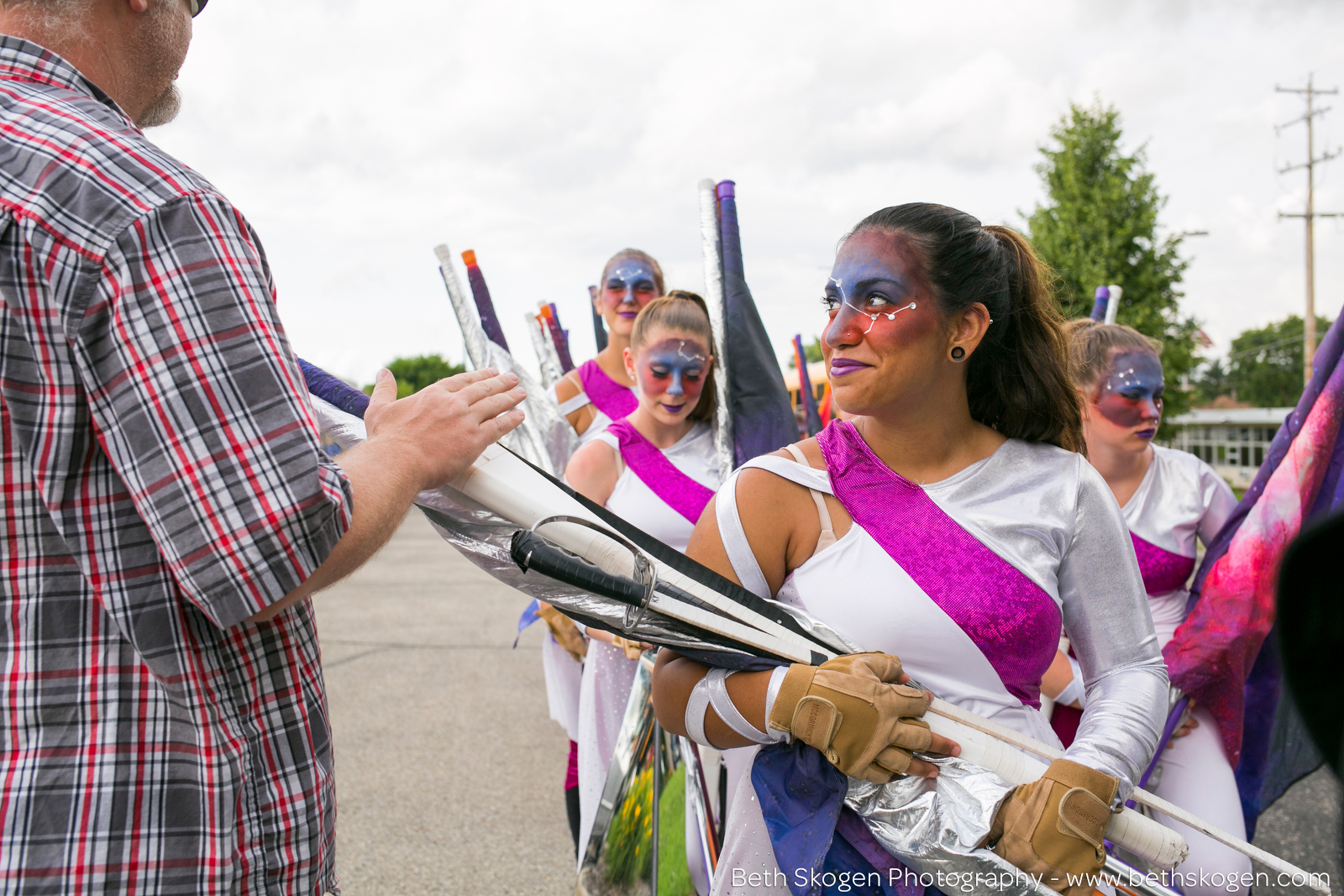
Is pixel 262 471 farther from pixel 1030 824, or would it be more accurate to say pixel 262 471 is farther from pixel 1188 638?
pixel 1188 638

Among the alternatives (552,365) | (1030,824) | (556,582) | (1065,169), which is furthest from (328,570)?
(1065,169)

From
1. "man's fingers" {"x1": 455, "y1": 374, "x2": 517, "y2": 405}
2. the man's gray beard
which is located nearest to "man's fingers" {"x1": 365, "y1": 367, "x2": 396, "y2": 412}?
"man's fingers" {"x1": 455, "y1": 374, "x2": 517, "y2": 405}

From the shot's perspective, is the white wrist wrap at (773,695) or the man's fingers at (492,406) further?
the white wrist wrap at (773,695)

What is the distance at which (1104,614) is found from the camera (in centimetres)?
173

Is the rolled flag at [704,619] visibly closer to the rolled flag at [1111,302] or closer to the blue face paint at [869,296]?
the blue face paint at [869,296]

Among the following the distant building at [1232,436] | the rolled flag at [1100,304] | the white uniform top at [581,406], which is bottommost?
the distant building at [1232,436]

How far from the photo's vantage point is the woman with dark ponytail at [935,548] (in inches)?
58.8

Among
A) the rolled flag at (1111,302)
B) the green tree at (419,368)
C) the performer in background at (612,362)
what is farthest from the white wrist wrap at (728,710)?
the green tree at (419,368)

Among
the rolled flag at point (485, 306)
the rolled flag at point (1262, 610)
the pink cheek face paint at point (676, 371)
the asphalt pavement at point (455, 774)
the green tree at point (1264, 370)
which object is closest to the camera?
the rolled flag at point (1262, 610)

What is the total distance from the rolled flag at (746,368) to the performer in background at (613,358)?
5.01ft

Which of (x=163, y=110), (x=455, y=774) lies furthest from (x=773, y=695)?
(x=455, y=774)

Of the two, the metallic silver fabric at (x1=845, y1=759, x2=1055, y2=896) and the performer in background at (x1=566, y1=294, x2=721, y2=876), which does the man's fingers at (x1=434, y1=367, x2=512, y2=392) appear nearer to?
the metallic silver fabric at (x1=845, y1=759, x2=1055, y2=896)

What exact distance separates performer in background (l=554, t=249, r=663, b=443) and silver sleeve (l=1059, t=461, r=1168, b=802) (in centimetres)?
272

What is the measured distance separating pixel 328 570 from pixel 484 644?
6456 mm
